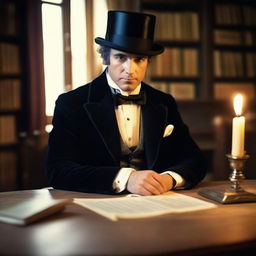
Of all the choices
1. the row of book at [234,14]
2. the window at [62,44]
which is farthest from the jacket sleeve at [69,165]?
the row of book at [234,14]

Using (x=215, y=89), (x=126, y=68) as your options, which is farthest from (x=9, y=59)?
(x=126, y=68)

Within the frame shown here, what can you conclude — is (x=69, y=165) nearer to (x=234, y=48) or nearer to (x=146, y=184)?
(x=146, y=184)

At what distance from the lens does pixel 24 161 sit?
3918 mm

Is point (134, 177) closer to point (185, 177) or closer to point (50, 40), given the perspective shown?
point (185, 177)

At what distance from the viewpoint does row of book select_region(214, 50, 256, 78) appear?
4.74m

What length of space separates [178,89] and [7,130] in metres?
1.81

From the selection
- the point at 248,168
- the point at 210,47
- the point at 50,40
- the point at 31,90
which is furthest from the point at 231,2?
the point at 248,168

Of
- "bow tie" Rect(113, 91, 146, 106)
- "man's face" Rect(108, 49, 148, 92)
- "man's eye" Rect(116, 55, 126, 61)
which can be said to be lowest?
"bow tie" Rect(113, 91, 146, 106)

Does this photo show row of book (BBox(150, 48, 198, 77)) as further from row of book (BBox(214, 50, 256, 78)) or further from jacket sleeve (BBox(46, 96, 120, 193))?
jacket sleeve (BBox(46, 96, 120, 193))

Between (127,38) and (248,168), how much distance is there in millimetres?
831

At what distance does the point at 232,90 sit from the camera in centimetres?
484

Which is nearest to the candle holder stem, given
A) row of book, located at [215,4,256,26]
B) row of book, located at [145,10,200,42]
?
row of book, located at [145,10,200,42]

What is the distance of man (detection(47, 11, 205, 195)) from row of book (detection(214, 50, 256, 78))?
116 inches

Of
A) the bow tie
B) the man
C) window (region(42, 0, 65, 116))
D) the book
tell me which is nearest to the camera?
the book
